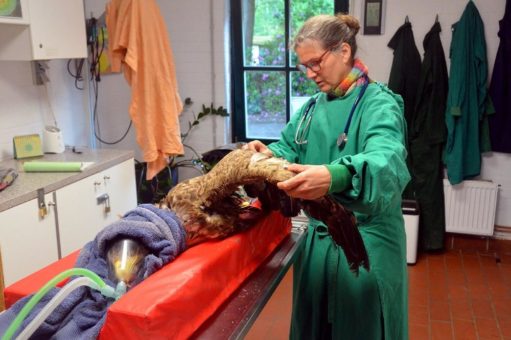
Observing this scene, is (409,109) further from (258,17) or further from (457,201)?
(258,17)

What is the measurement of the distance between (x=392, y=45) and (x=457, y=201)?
3.99ft

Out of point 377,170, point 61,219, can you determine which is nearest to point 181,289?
point 377,170

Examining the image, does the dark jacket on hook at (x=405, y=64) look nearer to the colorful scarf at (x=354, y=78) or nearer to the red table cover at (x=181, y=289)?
the colorful scarf at (x=354, y=78)

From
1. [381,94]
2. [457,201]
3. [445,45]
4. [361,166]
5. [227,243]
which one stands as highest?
[445,45]

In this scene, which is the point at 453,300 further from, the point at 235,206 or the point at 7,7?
the point at 7,7

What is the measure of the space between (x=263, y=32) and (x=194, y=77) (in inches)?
25.6

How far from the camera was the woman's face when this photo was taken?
1.54 meters

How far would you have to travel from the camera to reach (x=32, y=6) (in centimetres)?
273

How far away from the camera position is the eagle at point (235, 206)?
1302 millimetres

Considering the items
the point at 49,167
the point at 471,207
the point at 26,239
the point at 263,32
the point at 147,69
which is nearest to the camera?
the point at 26,239

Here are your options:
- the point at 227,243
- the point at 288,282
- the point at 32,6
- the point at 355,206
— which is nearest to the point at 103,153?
the point at 32,6

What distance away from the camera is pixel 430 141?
3.52 metres

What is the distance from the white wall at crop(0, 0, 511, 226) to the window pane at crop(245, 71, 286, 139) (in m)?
0.24

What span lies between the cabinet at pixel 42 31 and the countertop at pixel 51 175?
0.60m
